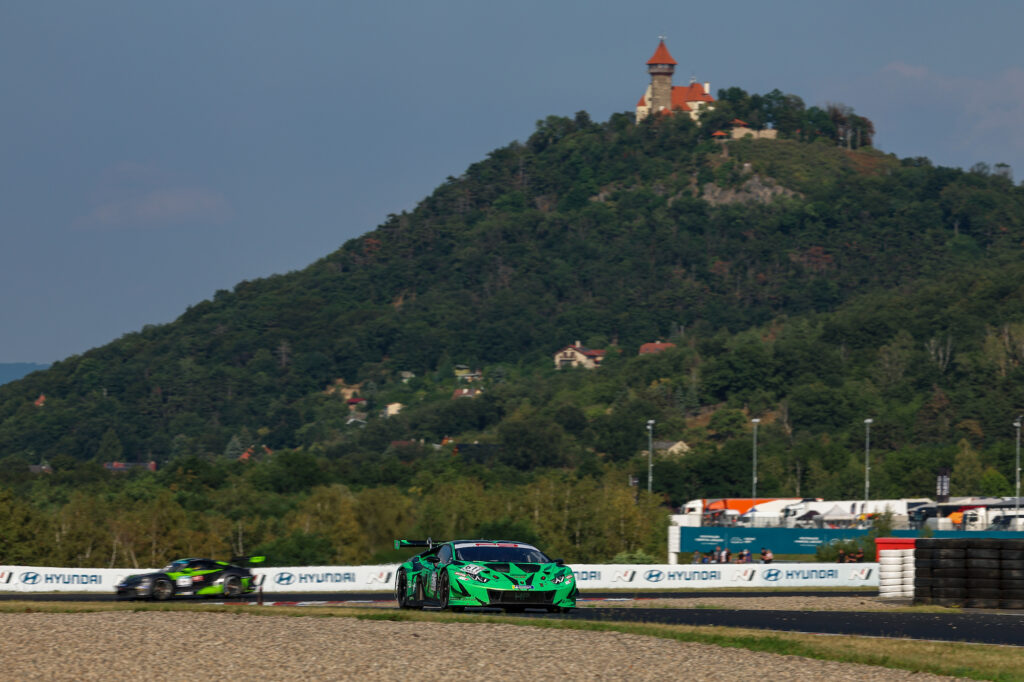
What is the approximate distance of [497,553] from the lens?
2506 cm

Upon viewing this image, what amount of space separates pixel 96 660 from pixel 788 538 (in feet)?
165

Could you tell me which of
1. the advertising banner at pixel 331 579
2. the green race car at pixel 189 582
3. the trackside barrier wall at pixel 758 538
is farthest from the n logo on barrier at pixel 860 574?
the green race car at pixel 189 582

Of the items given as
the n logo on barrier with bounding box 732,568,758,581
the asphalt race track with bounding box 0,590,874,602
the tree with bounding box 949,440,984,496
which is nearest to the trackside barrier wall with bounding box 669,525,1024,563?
the n logo on barrier with bounding box 732,568,758,581

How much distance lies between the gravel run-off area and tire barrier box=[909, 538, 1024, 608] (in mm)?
11270

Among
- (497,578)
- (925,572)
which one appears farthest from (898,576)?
(497,578)

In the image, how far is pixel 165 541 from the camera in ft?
276

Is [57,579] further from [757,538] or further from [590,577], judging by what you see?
[757,538]

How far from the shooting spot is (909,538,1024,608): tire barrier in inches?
1126

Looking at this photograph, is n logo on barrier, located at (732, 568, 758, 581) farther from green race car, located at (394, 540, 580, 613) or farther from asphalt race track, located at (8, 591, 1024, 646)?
green race car, located at (394, 540, 580, 613)

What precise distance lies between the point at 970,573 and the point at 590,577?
2023cm

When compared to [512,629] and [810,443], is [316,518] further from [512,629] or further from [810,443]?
[810,443]

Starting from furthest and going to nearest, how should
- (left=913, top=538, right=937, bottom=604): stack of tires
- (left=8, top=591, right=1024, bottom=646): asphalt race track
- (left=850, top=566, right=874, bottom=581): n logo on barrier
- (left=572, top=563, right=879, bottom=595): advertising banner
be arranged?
(left=850, top=566, right=874, bottom=581): n logo on barrier < (left=572, top=563, right=879, bottom=595): advertising banner < (left=913, top=538, right=937, bottom=604): stack of tires < (left=8, top=591, right=1024, bottom=646): asphalt race track

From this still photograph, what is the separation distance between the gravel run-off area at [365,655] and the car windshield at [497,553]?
2825 millimetres

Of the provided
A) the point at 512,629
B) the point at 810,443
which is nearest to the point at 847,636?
the point at 512,629
